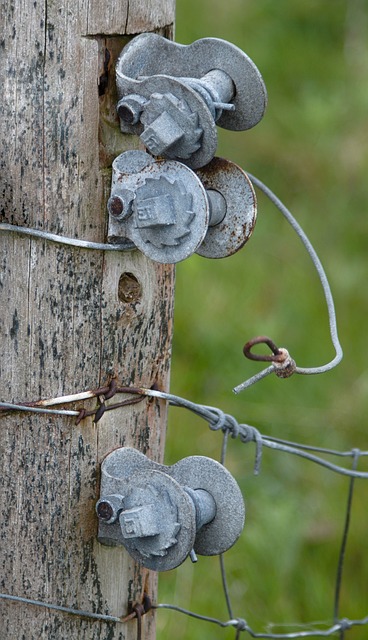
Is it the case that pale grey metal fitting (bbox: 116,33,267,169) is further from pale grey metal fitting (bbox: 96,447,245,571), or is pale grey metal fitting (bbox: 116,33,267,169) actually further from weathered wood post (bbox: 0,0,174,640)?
pale grey metal fitting (bbox: 96,447,245,571)

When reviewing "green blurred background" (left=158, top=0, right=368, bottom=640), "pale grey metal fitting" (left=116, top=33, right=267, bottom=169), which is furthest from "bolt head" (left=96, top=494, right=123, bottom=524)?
"green blurred background" (left=158, top=0, right=368, bottom=640)

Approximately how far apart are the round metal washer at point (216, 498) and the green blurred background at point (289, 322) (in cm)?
130

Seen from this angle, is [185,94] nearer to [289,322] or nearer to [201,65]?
[201,65]

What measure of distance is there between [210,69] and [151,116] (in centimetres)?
16

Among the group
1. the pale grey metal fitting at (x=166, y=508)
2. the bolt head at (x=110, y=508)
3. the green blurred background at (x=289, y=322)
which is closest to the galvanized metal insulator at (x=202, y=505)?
the pale grey metal fitting at (x=166, y=508)

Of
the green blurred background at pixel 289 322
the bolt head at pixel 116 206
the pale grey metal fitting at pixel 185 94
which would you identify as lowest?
the green blurred background at pixel 289 322

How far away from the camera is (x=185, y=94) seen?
175 cm

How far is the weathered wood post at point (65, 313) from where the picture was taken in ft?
6.00

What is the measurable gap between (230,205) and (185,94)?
0.83 feet

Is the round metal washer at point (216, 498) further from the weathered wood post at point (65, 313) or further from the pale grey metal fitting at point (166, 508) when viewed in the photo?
the weathered wood post at point (65, 313)

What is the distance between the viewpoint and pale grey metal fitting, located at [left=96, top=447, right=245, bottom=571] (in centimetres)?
188

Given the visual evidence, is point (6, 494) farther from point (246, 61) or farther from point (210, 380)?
point (210, 380)

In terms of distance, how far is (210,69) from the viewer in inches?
72.8

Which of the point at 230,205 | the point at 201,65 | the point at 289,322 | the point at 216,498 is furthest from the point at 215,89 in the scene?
the point at 289,322
